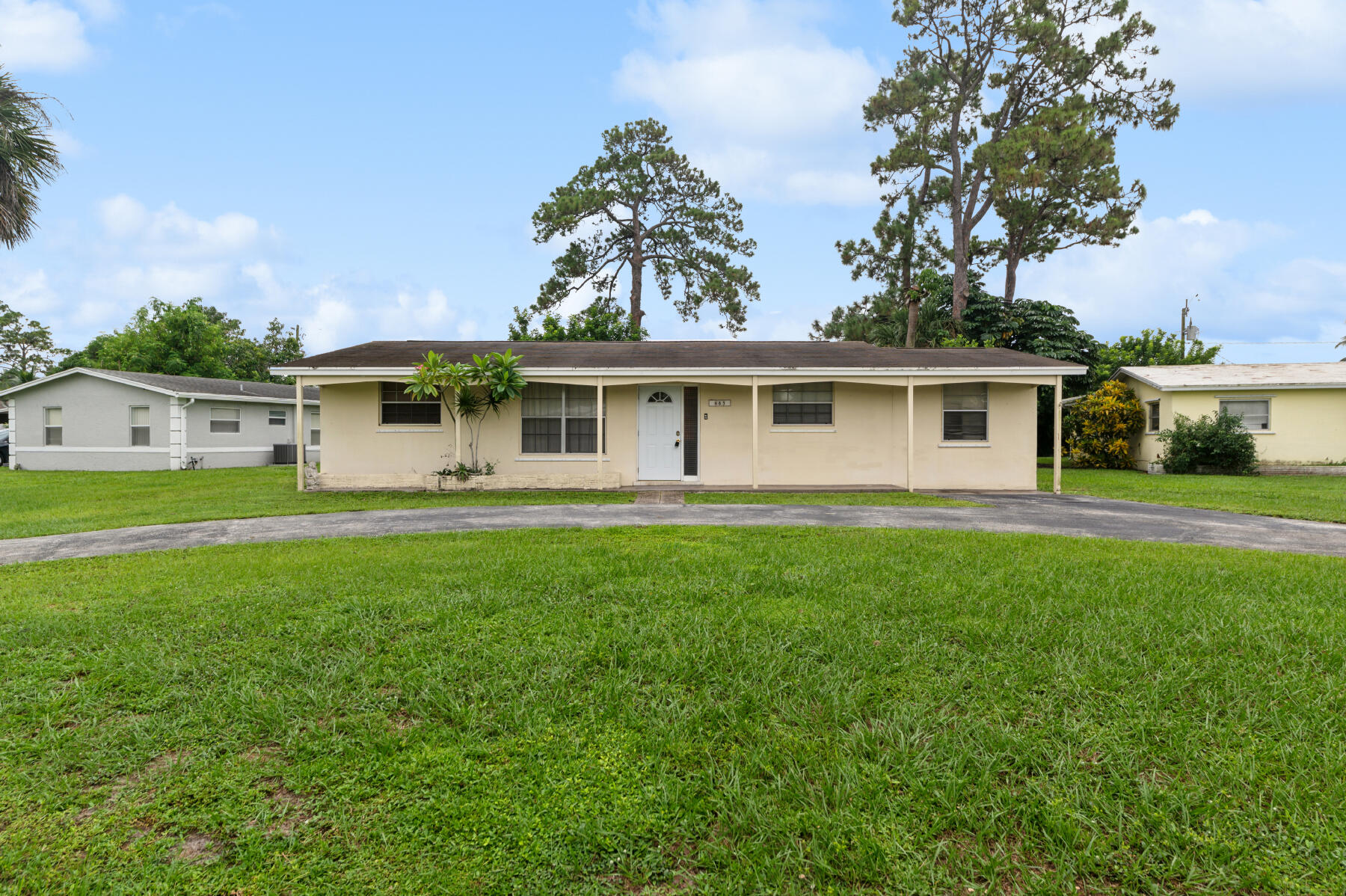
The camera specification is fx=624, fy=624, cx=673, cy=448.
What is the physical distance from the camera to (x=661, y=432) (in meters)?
14.4

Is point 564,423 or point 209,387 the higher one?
point 209,387

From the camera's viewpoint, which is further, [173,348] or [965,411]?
[173,348]

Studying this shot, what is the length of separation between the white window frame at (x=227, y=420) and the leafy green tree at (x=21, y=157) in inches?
285

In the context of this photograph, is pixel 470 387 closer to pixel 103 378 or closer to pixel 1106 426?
pixel 103 378

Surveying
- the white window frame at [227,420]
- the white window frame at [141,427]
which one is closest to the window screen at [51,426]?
the white window frame at [141,427]

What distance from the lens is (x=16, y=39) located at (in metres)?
15.2

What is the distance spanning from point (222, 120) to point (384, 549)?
58.9 ft

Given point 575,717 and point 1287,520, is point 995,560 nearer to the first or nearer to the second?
point 575,717

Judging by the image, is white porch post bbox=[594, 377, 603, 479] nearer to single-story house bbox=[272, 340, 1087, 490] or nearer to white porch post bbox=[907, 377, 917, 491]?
single-story house bbox=[272, 340, 1087, 490]

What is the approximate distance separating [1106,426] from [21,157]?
30.7m

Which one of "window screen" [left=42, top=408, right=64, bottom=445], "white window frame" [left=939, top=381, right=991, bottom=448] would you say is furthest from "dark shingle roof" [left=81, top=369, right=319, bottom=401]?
"white window frame" [left=939, top=381, right=991, bottom=448]

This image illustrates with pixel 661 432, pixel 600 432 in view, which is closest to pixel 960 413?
pixel 661 432

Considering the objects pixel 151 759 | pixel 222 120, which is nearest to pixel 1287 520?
pixel 151 759

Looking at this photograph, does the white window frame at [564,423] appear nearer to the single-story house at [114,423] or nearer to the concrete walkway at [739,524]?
the concrete walkway at [739,524]
